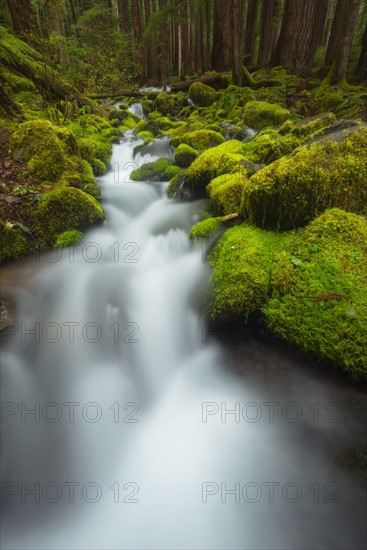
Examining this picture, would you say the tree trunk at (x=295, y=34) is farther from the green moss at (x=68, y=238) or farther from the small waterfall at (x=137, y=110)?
the green moss at (x=68, y=238)

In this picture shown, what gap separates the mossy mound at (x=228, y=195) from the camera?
14.2ft

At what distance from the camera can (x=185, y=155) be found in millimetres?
6691

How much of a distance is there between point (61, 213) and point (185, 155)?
10.6 ft

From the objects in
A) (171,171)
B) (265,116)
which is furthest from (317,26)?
(171,171)

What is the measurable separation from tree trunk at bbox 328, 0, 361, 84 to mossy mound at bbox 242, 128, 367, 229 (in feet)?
24.8

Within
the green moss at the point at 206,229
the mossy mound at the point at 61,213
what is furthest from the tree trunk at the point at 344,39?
the mossy mound at the point at 61,213

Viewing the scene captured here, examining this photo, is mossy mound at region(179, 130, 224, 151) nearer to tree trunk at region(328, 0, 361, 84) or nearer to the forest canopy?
the forest canopy

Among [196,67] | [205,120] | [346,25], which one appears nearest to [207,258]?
[205,120]

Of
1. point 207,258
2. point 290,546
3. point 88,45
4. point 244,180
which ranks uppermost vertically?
point 88,45

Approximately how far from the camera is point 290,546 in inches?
76.2

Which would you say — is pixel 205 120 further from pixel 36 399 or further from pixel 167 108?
pixel 36 399

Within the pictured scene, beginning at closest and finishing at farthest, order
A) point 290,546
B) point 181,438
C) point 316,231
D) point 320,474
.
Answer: point 290,546 → point 320,474 → point 181,438 → point 316,231

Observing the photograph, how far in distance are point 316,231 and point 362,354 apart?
1.33 meters

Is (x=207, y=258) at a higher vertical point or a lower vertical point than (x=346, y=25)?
lower
